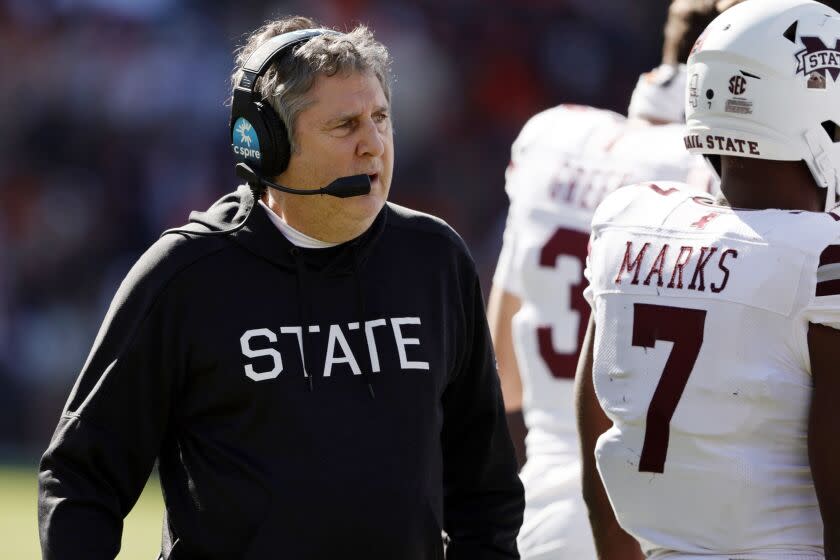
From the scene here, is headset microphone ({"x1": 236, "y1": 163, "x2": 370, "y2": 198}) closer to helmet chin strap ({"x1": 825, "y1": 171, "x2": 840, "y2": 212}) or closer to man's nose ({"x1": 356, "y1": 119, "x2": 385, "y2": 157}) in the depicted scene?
man's nose ({"x1": 356, "y1": 119, "x2": 385, "y2": 157})

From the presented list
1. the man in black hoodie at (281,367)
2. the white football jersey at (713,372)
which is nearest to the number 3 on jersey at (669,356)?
the white football jersey at (713,372)

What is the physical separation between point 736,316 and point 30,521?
6.79m

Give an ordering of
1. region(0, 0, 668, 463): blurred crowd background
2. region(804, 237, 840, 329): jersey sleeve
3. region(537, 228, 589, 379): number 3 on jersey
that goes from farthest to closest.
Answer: region(0, 0, 668, 463): blurred crowd background
region(537, 228, 589, 379): number 3 on jersey
region(804, 237, 840, 329): jersey sleeve

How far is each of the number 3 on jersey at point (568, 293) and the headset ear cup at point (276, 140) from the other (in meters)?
1.34

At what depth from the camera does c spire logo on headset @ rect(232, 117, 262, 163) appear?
2.52 m

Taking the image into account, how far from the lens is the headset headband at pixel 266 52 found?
2.51m

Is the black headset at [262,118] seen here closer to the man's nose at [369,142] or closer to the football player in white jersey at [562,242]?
the man's nose at [369,142]

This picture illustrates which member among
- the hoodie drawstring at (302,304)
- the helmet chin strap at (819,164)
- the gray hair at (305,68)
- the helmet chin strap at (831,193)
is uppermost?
the gray hair at (305,68)

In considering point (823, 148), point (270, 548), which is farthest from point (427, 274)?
point (823, 148)

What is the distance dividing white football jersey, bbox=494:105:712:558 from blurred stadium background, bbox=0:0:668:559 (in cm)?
596

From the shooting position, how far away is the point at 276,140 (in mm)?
2492

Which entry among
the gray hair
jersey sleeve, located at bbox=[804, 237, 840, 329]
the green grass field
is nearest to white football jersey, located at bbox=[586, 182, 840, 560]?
jersey sleeve, located at bbox=[804, 237, 840, 329]

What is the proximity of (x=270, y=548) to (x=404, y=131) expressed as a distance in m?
7.89

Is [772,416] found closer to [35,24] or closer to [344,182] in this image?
[344,182]
